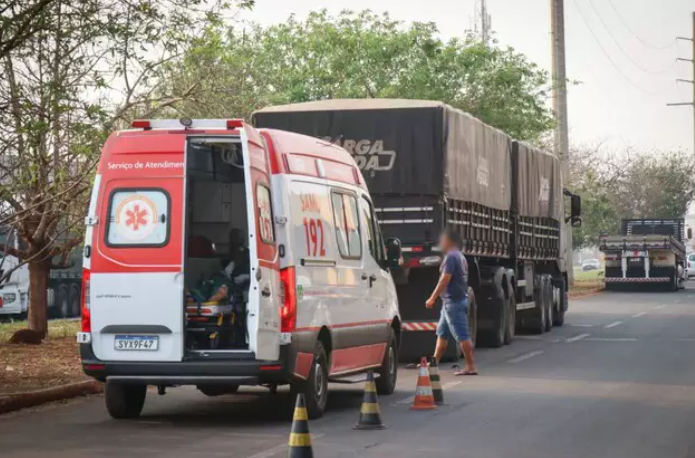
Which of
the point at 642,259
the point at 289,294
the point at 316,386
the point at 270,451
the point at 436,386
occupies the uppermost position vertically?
the point at 642,259

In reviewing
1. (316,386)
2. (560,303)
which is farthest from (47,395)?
(560,303)

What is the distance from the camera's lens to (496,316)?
947 inches

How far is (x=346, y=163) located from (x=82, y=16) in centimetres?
349

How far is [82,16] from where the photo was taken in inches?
635

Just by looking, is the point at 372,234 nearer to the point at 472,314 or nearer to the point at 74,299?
the point at 472,314

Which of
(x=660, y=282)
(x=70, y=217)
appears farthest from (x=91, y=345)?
(x=660, y=282)

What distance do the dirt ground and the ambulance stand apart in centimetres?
281

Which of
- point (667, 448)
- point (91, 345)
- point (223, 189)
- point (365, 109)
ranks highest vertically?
point (365, 109)

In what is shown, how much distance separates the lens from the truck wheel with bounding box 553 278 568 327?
31469 mm

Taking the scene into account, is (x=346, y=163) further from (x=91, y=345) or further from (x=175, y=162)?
(x=91, y=345)

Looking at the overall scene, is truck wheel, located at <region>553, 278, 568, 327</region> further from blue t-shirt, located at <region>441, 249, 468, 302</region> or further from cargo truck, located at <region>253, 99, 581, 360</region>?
blue t-shirt, located at <region>441, 249, 468, 302</region>

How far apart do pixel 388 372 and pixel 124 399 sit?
11.7 feet

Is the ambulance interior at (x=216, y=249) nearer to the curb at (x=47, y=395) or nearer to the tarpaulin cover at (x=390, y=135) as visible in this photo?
the curb at (x=47, y=395)

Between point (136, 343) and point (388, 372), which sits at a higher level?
point (136, 343)
